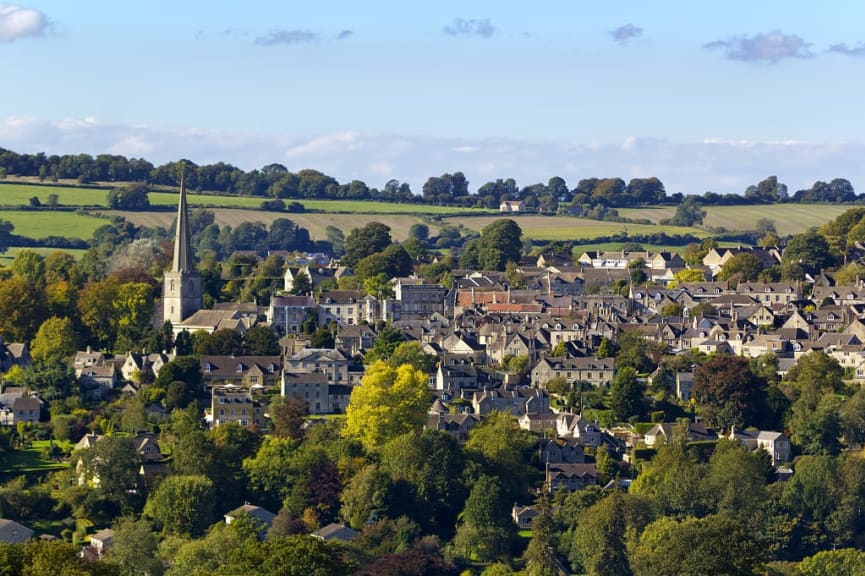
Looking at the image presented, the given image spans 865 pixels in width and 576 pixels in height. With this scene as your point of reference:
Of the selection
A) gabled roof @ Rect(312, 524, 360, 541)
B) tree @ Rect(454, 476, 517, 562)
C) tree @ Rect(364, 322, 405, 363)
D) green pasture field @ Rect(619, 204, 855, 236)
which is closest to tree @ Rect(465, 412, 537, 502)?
tree @ Rect(454, 476, 517, 562)

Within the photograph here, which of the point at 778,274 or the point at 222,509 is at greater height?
the point at 778,274

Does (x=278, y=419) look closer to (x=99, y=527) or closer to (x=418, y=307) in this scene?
(x=99, y=527)

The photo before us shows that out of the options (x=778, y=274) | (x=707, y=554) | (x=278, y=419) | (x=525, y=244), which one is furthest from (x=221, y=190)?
(x=707, y=554)

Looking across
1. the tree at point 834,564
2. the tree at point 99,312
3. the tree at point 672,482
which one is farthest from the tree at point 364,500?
the tree at point 99,312

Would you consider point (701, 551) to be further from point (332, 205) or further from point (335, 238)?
point (332, 205)

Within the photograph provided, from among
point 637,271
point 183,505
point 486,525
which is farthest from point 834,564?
point 637,271

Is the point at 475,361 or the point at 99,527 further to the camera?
the point at 475,361
